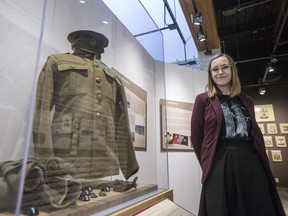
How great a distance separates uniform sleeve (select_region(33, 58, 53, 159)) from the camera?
0.74 m

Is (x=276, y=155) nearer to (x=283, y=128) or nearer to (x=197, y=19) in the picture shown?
(x=283, y=128)

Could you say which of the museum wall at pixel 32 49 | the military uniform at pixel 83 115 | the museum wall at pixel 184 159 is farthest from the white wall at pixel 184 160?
the military uniform at pixel 83 115

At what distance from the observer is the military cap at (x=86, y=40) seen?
45.6 inches

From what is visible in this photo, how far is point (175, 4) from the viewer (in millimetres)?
2941

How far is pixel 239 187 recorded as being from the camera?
115 centimetres

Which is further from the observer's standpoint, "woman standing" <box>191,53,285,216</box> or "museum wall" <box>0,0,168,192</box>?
"woman standing" <box>191,53,285,216</box>

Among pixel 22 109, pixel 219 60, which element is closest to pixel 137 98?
pixel 219 60

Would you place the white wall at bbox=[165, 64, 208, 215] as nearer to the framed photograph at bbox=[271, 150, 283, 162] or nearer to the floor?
the floor

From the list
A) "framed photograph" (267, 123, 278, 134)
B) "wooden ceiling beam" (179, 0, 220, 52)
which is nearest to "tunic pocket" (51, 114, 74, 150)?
"wooden ceiling beam" (179, 0, 220, 52)

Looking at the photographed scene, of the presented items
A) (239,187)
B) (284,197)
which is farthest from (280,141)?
(239,187)

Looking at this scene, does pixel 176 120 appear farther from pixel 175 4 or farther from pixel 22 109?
pixel 22 109

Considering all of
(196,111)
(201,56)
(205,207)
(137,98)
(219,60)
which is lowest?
(205,207)

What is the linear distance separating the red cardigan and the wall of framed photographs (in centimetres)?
609

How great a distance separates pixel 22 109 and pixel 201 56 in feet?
10.7
